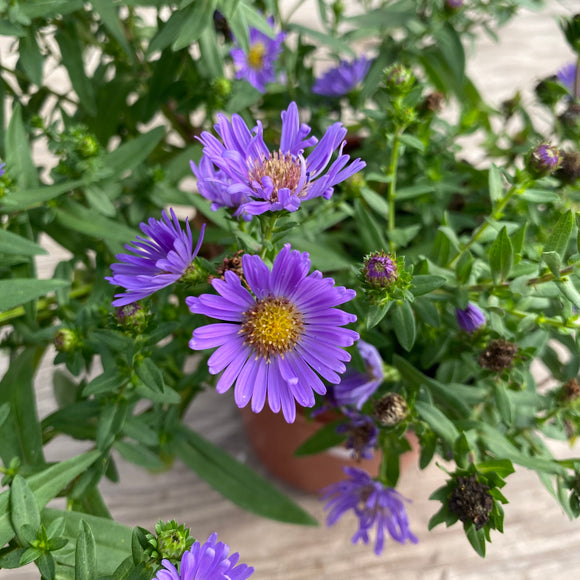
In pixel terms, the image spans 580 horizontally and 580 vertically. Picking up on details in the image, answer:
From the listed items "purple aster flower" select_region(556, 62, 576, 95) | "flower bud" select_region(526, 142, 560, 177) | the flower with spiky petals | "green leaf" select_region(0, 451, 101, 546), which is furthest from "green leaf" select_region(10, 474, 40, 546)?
"purple aster flower" select_region(556, 62, 576, 95)

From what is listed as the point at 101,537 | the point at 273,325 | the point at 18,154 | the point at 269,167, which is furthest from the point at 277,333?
the point at 18,154

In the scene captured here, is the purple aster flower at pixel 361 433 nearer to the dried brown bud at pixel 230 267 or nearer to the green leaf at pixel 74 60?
the dried brown bud at pixel 230 267

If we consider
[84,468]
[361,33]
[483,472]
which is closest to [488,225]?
[483,472]

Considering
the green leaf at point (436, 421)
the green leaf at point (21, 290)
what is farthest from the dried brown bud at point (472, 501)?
the green leaf at point (21, 290)

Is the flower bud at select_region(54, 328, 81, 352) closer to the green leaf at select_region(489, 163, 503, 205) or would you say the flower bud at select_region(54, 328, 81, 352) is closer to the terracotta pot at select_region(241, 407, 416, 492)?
the terracotta pot at select_region(241, 407, 416, 492)

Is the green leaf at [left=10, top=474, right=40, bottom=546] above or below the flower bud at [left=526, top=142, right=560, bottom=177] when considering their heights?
below

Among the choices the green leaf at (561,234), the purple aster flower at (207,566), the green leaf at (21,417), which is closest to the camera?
the purple aster flower at (207,566)
